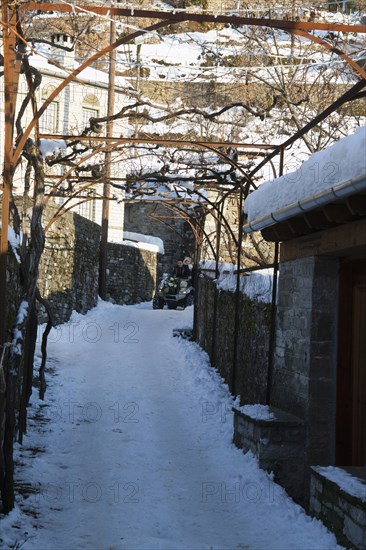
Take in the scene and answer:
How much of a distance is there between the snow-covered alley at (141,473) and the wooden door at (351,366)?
0.82 m

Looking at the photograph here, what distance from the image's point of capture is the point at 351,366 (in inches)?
265

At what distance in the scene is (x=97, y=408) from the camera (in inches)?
396

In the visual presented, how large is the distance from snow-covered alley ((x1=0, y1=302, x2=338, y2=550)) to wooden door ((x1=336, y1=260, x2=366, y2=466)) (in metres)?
0.82

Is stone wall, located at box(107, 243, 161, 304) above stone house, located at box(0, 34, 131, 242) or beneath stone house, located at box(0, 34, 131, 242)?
beneath

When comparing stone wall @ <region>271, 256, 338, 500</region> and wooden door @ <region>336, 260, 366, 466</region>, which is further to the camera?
stone wall @ <region>271, 256, 338, 500</region>

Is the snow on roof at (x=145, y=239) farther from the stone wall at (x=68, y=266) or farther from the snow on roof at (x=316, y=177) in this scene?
→ the snow on roof at (x=316, y=177)

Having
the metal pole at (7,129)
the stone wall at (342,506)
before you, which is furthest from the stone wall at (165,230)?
the stone wall at (342,506)

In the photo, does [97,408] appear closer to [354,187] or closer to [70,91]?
[354,187]

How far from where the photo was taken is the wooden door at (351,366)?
657cm

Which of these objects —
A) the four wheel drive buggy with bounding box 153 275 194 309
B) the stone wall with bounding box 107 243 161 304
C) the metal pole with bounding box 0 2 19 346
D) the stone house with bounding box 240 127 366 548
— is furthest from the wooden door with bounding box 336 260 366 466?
the stone wall with bounding box 107 243 161 304

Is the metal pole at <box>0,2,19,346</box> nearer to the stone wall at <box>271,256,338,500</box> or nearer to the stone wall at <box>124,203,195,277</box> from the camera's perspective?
the stone wall at <box>271,256,338,500</box>

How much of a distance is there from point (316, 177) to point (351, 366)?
6.72 ft

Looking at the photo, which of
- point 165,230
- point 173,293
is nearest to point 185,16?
point 173,293

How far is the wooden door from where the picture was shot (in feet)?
21.6
